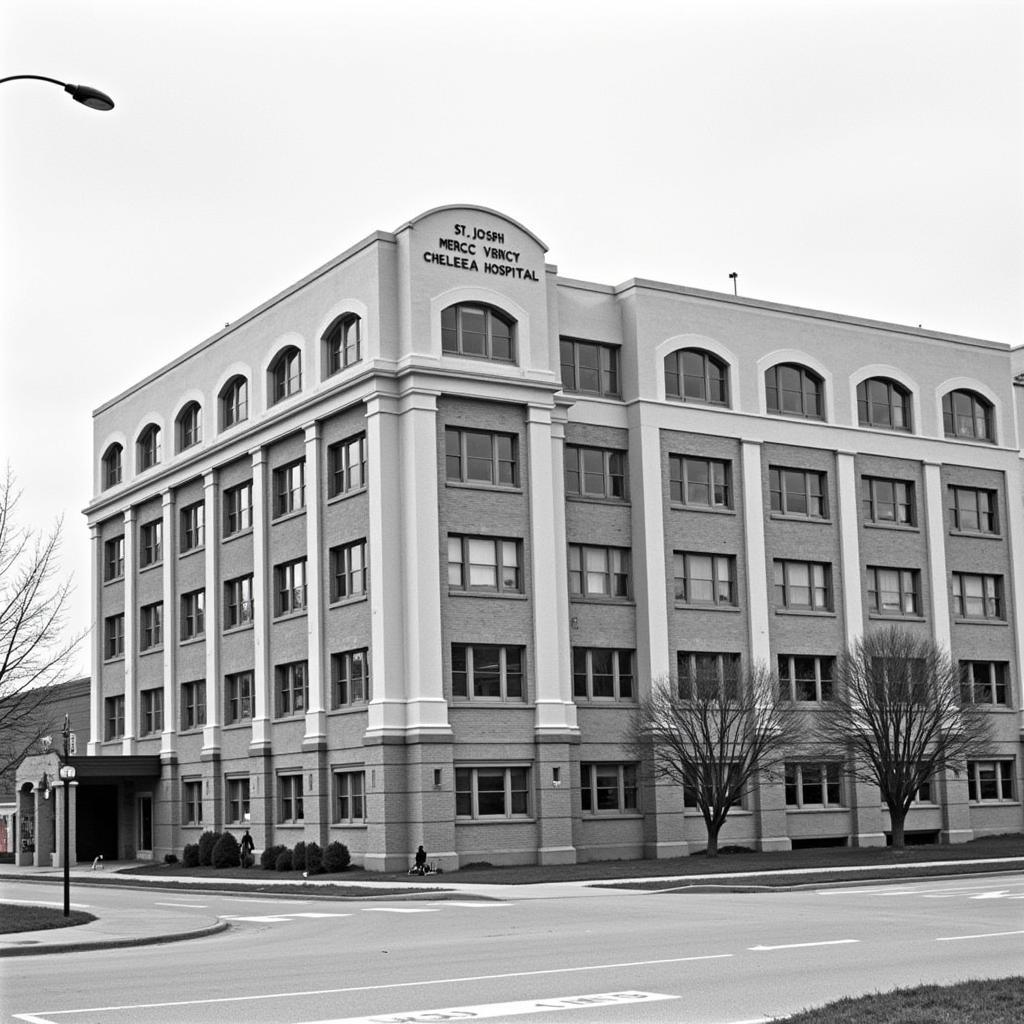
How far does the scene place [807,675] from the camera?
181 feet

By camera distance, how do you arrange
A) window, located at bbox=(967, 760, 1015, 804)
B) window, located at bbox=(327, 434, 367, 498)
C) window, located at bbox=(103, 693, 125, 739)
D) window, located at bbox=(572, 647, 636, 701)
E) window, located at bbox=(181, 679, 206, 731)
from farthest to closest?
1. window, located at bbox=(103, 693, 125, 739)
2. window, located at bbox=(181, 679, 206, 731)
3. window, located at bbox=(967, 760, 1015, 804)
4. window, located at bbox=(572, 647, 636, 701)
5. window, located at bbox=(327, 434, 367, 498)

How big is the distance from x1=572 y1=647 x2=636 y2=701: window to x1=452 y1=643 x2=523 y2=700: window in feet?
9.55

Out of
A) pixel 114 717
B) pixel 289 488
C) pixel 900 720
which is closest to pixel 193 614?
pixel 289 488

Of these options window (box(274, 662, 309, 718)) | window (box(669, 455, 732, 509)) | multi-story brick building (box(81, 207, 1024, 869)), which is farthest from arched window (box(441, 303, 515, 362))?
window (box(274, 662, 309, 718))

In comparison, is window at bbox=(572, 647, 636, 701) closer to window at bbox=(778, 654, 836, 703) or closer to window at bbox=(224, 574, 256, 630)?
window at bbox=(778, 654, 836, 703)

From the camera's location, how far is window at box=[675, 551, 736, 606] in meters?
52.8

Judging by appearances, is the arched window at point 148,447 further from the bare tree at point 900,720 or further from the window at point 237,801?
the bare tree at point 900,720

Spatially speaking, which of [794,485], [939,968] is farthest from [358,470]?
[939,968]

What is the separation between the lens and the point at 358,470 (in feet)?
162

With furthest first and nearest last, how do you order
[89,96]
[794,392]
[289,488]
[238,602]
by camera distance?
[238,602] < [794,392] < [289,488] < [89,96]

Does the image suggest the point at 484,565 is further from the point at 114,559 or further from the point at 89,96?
the point at 89,96

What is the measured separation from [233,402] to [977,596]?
94.7 feet

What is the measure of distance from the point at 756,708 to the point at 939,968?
1300 inches

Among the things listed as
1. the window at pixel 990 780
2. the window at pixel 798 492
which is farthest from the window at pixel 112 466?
the window at pixel 990 780
